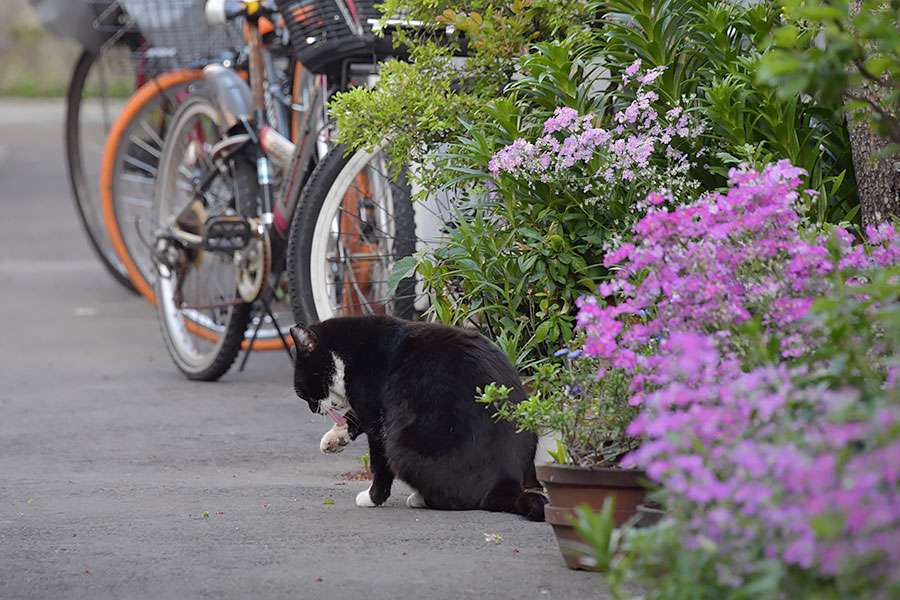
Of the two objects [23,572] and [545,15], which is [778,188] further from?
[23,572]

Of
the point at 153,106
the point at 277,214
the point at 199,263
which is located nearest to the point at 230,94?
the point at 277,214

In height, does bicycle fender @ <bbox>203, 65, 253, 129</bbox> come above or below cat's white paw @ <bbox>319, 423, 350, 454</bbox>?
above

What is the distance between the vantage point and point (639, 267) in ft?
8.29

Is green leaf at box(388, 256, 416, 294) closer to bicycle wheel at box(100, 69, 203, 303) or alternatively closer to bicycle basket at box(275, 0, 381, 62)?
bicycle basket at box(275, 0, 381, 62)

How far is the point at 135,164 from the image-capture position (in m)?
7.62

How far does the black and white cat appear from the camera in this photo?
3.19 meters

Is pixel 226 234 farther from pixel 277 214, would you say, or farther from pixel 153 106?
pixel 153 106

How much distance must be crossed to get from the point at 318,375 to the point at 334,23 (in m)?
1.63


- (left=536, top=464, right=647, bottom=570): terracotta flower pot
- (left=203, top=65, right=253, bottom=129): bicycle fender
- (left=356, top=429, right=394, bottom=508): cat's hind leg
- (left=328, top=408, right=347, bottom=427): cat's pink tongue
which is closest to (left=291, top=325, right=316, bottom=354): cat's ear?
(left=328, top=408, right=347, bottom=427): cat's pink tongue

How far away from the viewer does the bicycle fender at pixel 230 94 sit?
547 cm

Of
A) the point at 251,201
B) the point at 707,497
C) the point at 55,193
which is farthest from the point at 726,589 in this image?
the point at 55,193

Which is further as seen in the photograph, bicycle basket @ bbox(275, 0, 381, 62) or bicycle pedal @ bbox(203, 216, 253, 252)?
bicycle pedal @ bbox(203, 216, 253, 252)

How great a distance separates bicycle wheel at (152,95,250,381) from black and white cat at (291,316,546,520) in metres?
2.04

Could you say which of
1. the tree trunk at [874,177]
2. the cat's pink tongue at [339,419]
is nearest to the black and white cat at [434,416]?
the cat's pink tongue at [339,419]
